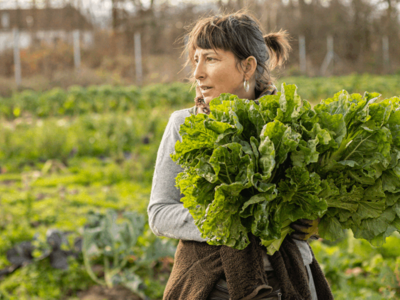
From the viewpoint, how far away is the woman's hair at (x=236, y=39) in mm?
1646

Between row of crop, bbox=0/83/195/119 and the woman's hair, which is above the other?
the woman's hair

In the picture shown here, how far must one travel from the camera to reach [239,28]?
5.46ft

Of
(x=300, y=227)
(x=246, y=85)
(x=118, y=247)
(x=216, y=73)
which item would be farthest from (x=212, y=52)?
(x=118, y=247)

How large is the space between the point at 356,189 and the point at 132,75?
1896cm

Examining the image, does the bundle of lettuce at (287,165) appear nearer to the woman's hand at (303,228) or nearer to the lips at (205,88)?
the woman's hand at (303,228)

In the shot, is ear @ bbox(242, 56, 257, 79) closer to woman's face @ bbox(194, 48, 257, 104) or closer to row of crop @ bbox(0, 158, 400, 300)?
woman's face @ bbox(194, 48, 257, 104)

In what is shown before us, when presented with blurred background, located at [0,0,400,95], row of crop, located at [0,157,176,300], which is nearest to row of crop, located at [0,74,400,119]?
blurred background, located at [0,0,400,95]

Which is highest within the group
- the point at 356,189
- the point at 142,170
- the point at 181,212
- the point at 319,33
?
the point at 319,33

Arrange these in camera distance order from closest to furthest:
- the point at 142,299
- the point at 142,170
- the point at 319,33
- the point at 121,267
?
the point at 142,299 → the point at 121,267 → the point at 142,170 → the point at 319,33

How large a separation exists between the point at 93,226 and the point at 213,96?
97.8 inches

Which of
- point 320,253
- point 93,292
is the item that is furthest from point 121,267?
point 320,253

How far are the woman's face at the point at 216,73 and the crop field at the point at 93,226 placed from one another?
1917mm

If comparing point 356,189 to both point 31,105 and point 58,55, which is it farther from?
point 58,55

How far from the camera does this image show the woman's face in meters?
1.64
